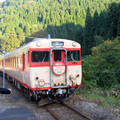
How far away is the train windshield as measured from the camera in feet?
27.4

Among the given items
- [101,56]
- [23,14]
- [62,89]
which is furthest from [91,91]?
[23,14]

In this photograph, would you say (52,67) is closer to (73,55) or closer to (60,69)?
(60,69)

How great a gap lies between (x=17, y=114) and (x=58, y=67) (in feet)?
8.34

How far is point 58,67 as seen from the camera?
333 inches

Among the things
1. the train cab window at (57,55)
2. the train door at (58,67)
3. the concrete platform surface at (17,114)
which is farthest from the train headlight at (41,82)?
the concrete platform surface at (17,114)

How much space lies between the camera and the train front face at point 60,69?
8.38 metres

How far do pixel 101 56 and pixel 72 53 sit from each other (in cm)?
1329

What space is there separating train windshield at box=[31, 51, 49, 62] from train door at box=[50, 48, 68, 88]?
0.75 feet

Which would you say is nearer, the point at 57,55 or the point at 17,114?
the point at 17,114

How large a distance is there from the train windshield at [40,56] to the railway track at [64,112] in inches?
84.7

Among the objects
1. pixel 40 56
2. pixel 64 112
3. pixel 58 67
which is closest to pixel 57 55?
pixel 58 67

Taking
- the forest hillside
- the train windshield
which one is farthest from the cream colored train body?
the forest hillside

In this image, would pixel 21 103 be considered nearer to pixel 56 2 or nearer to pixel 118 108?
pixel 118 108

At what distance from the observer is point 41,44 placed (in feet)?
27.6
